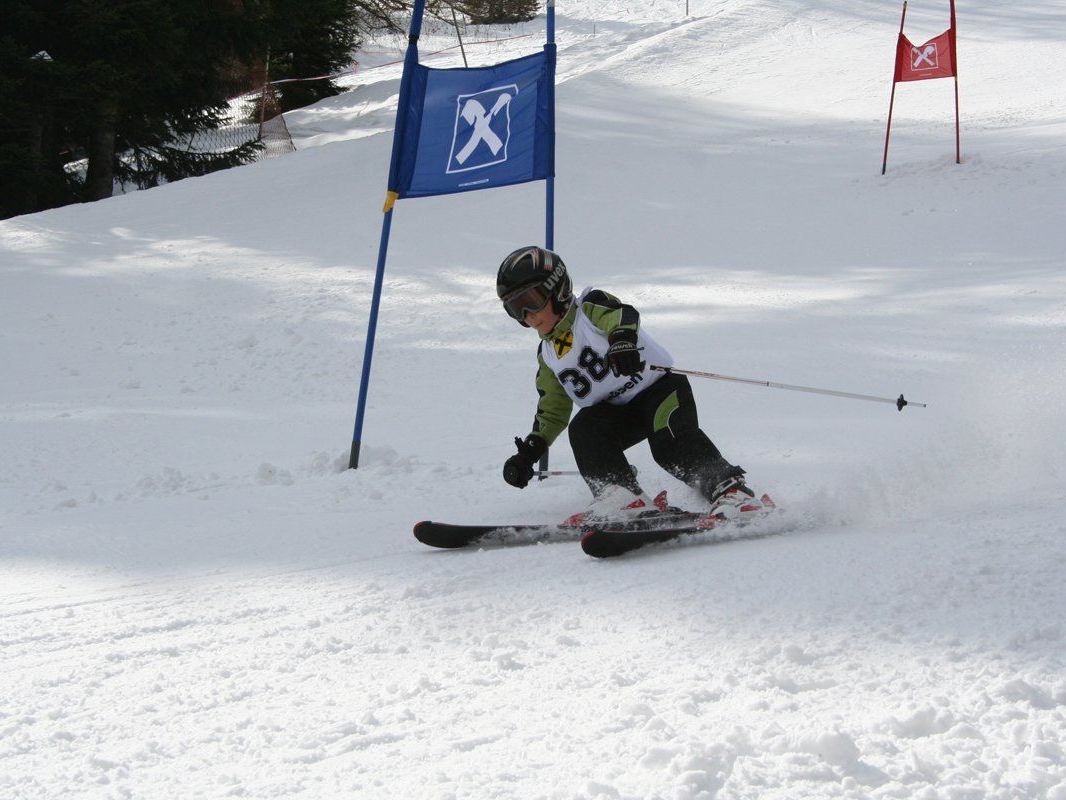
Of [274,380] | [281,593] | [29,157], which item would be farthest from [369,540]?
[29,157]

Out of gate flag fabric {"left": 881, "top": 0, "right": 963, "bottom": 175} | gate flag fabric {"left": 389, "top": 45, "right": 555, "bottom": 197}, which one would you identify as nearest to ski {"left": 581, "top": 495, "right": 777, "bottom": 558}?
gate flag fabric {"left": 389, "top": 45, "right": 555, "bottom": 197}

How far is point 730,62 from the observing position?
763 inches

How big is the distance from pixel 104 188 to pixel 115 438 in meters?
11.9

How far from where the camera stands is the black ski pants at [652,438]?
411cm

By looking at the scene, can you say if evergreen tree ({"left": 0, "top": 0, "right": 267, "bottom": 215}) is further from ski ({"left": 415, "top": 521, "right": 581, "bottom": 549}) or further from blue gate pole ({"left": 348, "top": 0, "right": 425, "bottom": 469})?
ski ({"left": 415, "top": 521, "right": 581, "bottom": 549})

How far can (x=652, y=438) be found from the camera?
167 inches

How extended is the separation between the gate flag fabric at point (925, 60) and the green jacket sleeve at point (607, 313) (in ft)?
29.5

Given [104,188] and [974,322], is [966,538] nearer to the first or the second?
[974,322]

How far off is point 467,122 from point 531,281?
65.7 inches

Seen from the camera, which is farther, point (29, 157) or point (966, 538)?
point (29, 157)

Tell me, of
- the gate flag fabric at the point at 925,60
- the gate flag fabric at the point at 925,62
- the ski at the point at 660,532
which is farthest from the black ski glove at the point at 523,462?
the gate flag fabric at the point at 925,60

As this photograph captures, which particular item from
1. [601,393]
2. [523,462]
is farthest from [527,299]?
[523,462]

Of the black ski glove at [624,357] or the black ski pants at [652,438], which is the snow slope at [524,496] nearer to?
the black ski pants at [652,438]

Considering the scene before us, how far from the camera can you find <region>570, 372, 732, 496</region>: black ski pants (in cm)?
411
